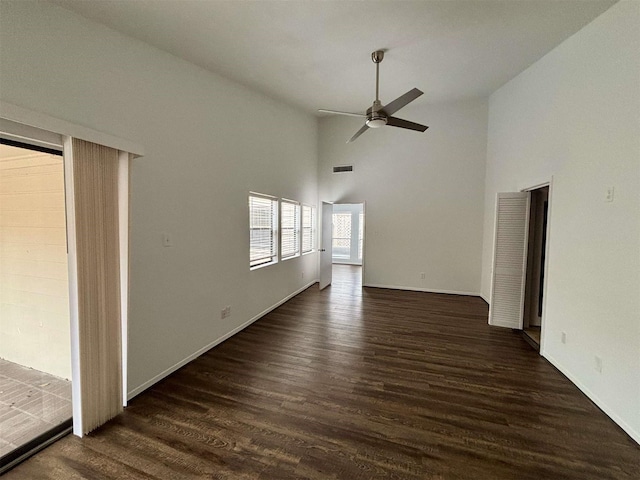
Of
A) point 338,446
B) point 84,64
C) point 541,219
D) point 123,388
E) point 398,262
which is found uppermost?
point 84,64

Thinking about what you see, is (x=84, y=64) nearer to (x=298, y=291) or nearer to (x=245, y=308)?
(x=245, y=308)

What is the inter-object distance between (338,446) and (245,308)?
249cm

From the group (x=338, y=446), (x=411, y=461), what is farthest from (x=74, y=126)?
(x=411, y=461)

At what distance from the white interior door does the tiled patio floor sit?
4.65m

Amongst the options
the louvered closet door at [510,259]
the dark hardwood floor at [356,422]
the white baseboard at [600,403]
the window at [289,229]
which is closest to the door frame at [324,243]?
the window at [289,229]

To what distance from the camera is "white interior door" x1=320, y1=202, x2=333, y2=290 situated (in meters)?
6.41

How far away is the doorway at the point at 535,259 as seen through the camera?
13.2ft

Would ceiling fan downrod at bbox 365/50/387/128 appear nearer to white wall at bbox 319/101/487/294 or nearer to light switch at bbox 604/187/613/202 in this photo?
light switch at bbox 604/187/613/202

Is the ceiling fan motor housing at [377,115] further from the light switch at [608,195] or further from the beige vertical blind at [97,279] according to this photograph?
the beige vertical blind at [97,279]

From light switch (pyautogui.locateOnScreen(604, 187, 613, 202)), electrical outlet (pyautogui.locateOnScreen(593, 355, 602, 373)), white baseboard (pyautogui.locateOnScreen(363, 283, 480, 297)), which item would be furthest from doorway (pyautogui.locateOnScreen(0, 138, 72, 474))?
white baseboard (pyautogui.locateOnScreen(363, 283, 480, 297))

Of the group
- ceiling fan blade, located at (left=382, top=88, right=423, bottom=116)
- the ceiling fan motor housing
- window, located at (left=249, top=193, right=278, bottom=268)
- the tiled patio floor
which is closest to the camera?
the tiled patio floor

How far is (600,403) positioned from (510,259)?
6.80 ft

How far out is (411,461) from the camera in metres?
1.78

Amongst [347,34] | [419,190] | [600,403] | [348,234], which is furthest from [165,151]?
[348,234]
